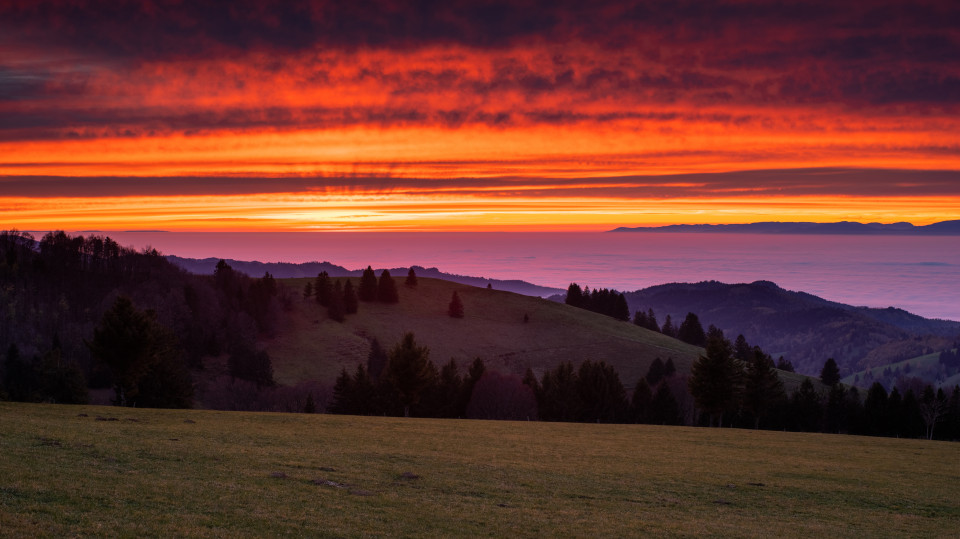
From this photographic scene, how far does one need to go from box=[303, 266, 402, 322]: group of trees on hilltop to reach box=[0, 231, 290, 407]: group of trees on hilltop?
1062cm

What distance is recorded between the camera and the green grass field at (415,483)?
18688 mm

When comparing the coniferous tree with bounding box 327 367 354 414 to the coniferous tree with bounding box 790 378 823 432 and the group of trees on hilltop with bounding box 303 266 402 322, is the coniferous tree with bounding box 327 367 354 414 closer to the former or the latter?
the coniferous tree with bounding box 790 378 823 432

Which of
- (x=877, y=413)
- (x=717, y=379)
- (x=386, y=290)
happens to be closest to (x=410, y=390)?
(x=717, y=379)

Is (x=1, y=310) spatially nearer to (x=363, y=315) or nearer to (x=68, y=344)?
(x=68, y=344)

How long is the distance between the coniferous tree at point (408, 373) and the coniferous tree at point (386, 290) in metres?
115

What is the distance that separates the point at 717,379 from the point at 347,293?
11954 centimetres

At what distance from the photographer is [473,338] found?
552 ft

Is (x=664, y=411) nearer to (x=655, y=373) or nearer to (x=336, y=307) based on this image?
(x=655, y=373)

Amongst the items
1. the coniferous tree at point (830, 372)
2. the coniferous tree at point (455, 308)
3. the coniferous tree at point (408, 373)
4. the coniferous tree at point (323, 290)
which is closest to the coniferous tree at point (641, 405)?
the coniferous tree at point (408, 373)

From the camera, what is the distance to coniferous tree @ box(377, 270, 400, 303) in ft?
620

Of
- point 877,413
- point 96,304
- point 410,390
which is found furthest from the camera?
point 96,304

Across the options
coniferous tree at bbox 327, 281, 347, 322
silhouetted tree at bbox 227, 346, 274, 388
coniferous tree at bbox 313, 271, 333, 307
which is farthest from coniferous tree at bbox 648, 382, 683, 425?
coniferous tree at bbox 313, 271, 333, 307

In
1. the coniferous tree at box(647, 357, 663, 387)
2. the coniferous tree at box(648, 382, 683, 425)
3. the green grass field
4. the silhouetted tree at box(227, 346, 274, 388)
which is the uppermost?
the coniferous tree at box(647, 357, 663, 387)

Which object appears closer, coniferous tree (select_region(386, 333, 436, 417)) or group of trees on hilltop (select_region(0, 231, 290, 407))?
coniferous tree (select_region(386, 333, 436, 417))
